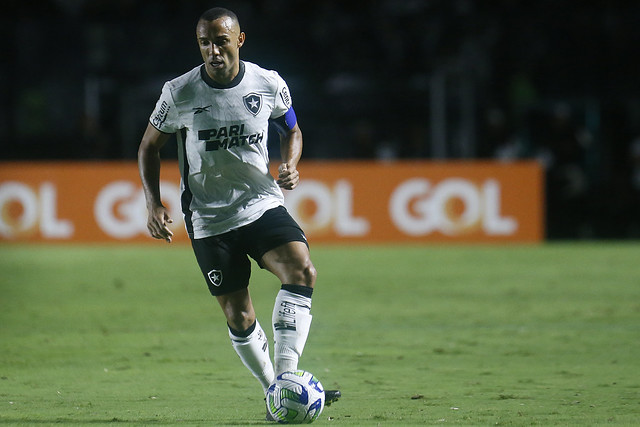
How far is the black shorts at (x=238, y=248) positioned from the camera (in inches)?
223

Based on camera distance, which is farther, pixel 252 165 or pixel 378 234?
pixel 378 234

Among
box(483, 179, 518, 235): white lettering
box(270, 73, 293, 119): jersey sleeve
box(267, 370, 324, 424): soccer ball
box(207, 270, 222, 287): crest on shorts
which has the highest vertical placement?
box(270, 73, 293, 119): jersey sleeve

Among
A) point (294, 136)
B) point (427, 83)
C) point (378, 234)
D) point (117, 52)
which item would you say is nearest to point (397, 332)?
point (294, 136)

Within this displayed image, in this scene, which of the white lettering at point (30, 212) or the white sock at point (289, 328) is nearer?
the white sock at point (289, 328)

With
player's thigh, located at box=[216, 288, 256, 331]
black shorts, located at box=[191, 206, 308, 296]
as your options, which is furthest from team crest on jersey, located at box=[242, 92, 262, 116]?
player's thigh, located at box=[216, 288, 256, 331]

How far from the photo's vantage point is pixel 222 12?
5598 millimetres

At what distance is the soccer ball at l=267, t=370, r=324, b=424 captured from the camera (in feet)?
17.4

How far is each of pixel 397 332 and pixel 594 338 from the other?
164 cm

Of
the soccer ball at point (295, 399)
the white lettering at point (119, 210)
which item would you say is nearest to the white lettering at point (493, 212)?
the white lettering at point (119, 210)

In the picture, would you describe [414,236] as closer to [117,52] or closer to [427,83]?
[427,83]

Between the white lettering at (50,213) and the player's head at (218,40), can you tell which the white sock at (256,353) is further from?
the white lettering at (50,213)

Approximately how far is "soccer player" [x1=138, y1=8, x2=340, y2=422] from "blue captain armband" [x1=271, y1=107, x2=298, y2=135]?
0.11 metres

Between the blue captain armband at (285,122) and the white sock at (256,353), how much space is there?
114 centimetres

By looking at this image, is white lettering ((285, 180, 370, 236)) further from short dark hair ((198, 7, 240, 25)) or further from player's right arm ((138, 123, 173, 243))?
short dark hair ((198, 7, 240, 25))
